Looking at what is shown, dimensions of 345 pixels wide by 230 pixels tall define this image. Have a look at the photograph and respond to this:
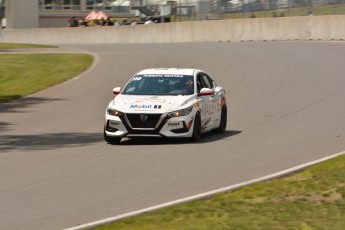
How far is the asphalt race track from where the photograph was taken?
37.9 ft

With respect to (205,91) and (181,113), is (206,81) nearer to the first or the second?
(205,91)

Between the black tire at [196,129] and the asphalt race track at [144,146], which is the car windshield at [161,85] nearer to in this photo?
the black tire at [196,129]

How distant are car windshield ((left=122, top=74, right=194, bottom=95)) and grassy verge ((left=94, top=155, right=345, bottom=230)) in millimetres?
6927

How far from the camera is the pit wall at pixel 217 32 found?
1833 inches

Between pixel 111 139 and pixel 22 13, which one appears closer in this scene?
pixel 111 139

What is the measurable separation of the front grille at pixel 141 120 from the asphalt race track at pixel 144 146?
0.38 m

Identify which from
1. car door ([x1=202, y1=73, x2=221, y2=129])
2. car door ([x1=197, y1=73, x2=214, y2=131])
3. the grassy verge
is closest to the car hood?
car door ([x1=197, y1=73, x2=214, y2=131])

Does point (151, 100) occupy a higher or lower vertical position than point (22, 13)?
higher

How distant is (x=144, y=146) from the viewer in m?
17.4

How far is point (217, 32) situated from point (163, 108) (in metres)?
35.9

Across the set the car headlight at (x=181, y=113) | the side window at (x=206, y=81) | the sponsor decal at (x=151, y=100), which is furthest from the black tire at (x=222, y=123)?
the sponsor decal at (x=151, y=100)

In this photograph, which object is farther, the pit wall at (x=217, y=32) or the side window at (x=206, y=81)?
the pit wall at (x=217, y=32)

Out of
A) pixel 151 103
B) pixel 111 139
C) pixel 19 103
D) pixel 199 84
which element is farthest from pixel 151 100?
pixel 19 103

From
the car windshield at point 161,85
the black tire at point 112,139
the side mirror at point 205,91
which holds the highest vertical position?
the car windshield at point 161,85
